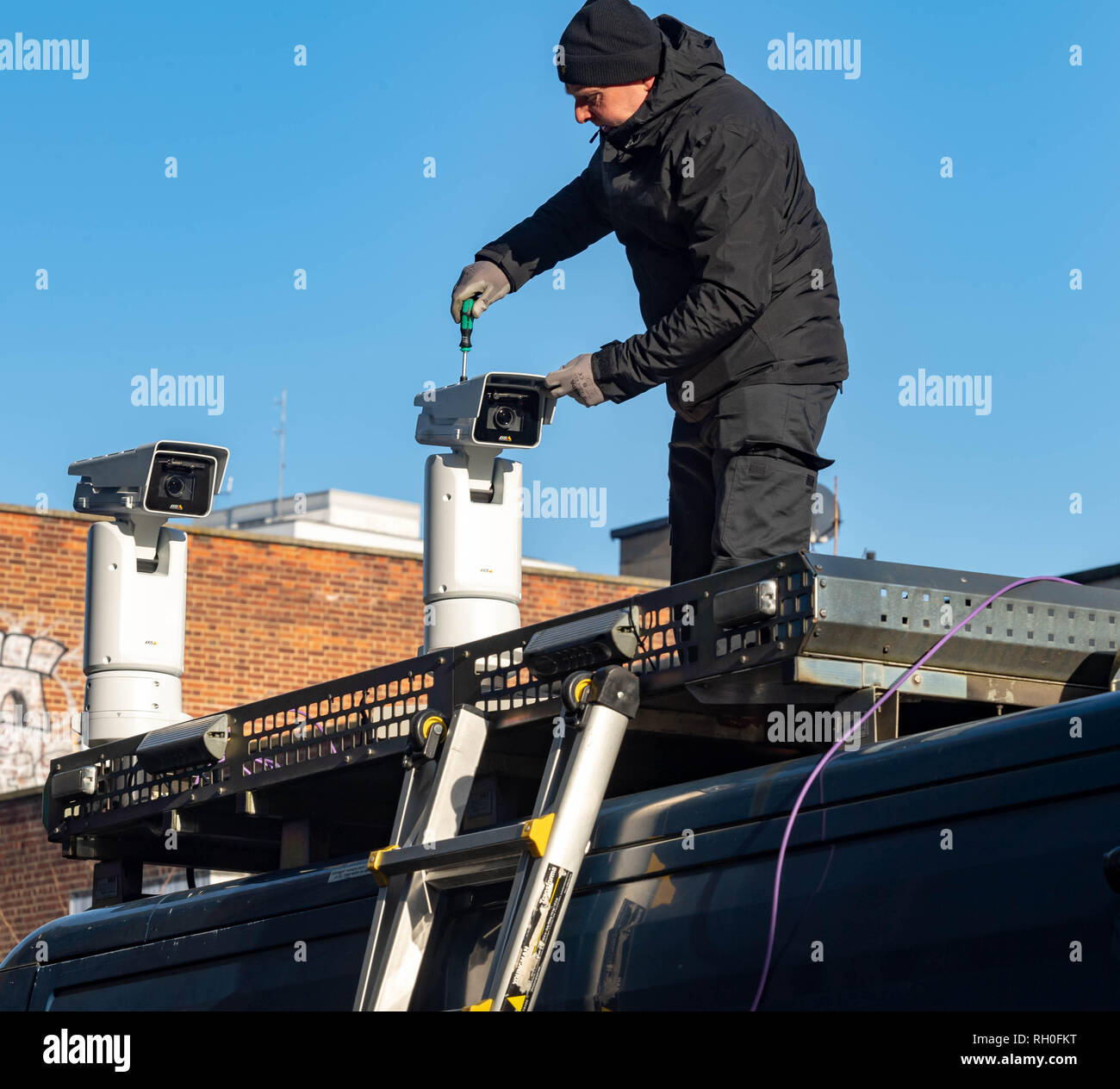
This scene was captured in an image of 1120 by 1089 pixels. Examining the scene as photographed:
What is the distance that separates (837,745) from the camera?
119 inches

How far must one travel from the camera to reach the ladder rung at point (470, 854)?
325 cm

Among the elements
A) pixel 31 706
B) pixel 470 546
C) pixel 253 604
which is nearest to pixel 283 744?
pixel 470 546

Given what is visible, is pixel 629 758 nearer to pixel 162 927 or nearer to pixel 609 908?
pixel 609 908

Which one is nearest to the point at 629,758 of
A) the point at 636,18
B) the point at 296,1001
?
the point at 296,1001

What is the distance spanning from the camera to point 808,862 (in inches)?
114

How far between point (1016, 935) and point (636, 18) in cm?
254

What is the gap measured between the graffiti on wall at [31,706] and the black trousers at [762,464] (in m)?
18.4

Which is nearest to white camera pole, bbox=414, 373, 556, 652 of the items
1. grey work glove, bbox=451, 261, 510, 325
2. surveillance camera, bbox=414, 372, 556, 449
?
surveillance camera, bbox=414, 372, 556, 449

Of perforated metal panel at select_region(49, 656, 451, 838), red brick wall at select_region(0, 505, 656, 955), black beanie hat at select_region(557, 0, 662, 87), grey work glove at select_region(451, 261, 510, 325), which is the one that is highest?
red brick wall at select_region(0, 505, 656, 955)

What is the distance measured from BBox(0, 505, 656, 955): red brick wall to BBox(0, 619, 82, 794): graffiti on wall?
0.03 m

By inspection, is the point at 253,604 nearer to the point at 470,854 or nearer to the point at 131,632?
the point at 131,632

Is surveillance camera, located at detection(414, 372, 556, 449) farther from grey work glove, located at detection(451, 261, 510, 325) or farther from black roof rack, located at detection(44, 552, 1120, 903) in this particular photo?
black roof rack, located at detection(44, 552, 1120, 903)

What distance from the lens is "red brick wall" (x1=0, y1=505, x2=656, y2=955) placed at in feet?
71.9
